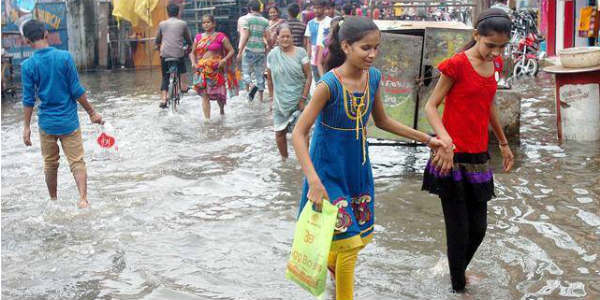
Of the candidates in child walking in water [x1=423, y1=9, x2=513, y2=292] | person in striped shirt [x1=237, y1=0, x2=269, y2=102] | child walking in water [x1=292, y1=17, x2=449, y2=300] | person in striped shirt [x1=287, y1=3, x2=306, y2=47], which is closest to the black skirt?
child walking in water [x1=423, y1=9, x2=513, y2=292]

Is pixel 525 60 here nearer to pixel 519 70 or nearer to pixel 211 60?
pixel 519 70

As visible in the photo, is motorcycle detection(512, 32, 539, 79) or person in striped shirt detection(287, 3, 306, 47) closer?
person in striped shirt detection(287, 3, 306, 47)

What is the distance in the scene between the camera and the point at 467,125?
4.12 meters

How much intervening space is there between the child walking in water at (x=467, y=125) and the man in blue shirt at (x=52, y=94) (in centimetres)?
355

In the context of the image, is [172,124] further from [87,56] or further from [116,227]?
[87,56]

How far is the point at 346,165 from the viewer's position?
375 cm

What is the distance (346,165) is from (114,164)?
5581 mm

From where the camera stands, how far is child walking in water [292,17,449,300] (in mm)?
3650

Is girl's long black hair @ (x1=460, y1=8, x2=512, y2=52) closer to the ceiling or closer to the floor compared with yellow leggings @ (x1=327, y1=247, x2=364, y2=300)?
closer to the ceiling

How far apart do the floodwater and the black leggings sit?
0.26 metres

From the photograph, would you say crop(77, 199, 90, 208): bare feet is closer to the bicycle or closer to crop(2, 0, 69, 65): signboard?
the bicycle

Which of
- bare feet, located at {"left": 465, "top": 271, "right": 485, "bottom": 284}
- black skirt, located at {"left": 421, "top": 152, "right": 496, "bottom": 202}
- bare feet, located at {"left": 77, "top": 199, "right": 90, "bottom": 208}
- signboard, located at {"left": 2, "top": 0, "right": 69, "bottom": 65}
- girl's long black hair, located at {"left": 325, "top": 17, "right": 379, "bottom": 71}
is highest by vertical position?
signboard, located at {"left": 2, "top": 0, "right": 69, "bottom": 65}

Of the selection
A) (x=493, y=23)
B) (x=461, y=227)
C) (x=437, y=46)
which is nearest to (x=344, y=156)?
(x=461, y=227)

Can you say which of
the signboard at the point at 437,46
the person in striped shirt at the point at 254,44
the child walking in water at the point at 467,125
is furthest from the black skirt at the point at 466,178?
the person in striped shirt at the point at 254,44
